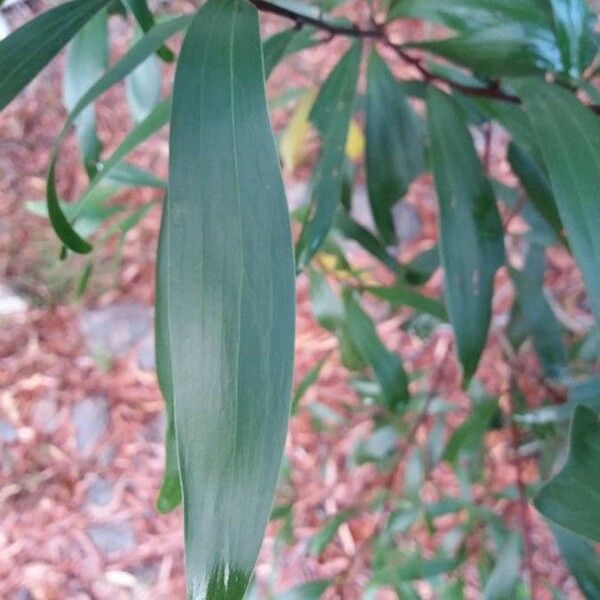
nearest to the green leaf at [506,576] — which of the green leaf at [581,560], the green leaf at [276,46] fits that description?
the green leaf at [581,560]

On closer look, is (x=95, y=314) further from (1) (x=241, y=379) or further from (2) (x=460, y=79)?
(1) (x=241, y=379)

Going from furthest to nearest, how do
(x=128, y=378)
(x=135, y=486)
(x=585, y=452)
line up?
(x=128, y=378), (x=135, y=486), (x=585, y=452)

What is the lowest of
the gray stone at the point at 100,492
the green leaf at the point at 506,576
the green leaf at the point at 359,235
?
the gray stone at the point at 100,492

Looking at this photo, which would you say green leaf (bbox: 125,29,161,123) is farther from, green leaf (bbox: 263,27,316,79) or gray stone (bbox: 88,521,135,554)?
gray stone (bbox: 88,521,135,554)

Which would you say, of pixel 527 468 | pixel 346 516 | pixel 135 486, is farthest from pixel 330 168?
pixel 135 486

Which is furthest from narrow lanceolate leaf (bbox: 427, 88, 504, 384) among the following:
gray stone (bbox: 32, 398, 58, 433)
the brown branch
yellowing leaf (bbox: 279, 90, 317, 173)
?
gray stone (bbox: 32, 398, 58, 433)

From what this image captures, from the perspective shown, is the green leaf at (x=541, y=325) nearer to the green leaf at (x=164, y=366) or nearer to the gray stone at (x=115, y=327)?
the green leaf at (x=164, y=366)
